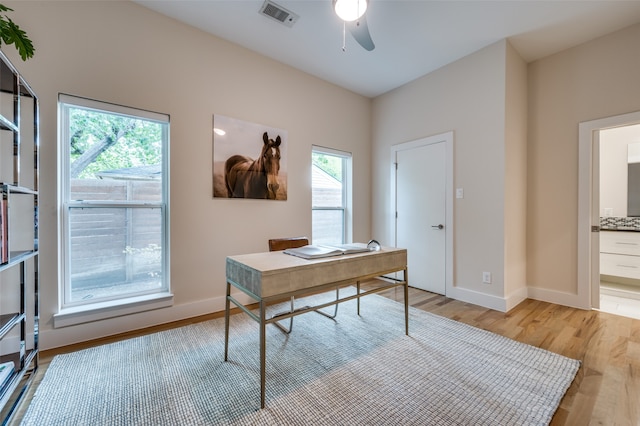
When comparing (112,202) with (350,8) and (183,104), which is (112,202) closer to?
(183,104)

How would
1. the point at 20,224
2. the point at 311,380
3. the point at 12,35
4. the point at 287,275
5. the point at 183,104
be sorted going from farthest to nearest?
the point at 183,104
the point at 20,224
the point at 311,380
the point at 287,275
the point at 12,35

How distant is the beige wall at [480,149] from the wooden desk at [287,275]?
163cm

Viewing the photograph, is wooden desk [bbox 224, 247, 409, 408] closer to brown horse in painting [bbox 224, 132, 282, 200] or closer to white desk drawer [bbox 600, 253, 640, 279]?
brown horse in painting [bbox 224, 132, 282, 200]

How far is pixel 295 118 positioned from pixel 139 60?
171cm

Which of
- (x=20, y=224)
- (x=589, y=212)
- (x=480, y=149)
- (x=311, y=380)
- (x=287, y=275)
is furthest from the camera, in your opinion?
(x=480, y=149)

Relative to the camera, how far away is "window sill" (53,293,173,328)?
2084mm

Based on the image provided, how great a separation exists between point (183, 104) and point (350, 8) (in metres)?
1.80

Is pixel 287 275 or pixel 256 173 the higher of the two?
pixel 256 173

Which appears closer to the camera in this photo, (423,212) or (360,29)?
(360,29)

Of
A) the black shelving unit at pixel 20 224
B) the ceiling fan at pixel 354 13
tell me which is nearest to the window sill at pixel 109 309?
the black shelving unit at pixel 20 224

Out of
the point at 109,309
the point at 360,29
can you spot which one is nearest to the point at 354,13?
the point at 360,29

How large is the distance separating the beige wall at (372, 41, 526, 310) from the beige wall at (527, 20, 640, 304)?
22 cm

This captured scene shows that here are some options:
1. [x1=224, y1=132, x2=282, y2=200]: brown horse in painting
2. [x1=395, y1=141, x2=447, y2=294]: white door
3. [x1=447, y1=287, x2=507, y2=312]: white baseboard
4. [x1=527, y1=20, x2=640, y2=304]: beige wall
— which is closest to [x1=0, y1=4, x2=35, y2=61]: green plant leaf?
[x1=224, y1=132, x2=282, y2=200]: brown horse in painting

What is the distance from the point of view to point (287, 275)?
1548mm
